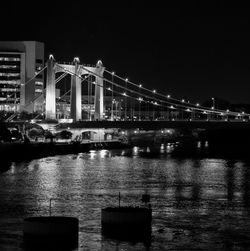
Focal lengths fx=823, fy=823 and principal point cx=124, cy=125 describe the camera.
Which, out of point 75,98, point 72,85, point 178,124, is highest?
point 72,85

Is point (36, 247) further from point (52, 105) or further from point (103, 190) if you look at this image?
point (52, 105)

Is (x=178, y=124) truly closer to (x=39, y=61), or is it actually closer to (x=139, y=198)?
(x=139, y=198)

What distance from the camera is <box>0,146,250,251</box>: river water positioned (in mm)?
16438

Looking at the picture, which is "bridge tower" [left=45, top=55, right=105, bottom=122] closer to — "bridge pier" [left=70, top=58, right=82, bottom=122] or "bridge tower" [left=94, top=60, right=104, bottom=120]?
"bridge pier" [left=70, top=58, right=82, bottom=122]

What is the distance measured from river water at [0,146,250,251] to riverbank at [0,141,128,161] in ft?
8.47

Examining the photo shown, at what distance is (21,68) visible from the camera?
350 ft

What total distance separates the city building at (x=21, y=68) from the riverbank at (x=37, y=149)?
40.1m

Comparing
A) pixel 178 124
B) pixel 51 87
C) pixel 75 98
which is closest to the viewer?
pixel 178 124

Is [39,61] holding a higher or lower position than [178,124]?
higher

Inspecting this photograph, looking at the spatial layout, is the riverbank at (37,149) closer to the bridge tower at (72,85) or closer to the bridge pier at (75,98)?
the bridge pier at (75,98)

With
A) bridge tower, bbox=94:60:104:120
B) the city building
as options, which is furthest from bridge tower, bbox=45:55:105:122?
the city building

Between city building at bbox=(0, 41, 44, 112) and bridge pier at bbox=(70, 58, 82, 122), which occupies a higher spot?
city building at bbox=(0, 41, 44, 112)

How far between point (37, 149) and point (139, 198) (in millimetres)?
28019

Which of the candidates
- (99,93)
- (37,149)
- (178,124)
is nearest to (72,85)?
(99,93)
